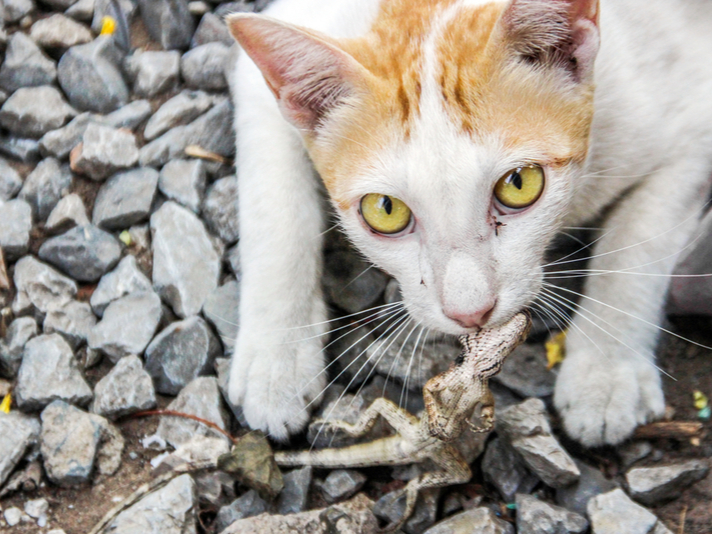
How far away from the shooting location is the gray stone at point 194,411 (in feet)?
5.69

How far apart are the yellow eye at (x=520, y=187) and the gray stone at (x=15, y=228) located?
1434 mm

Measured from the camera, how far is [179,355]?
6.08 feet

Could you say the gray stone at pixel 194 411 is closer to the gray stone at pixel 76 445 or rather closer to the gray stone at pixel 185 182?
the gray stone at pixel 76 445

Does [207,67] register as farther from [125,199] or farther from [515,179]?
[515,179]

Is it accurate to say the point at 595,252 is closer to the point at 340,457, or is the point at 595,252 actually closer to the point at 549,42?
the point at 549,42

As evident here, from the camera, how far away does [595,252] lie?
5.99ft

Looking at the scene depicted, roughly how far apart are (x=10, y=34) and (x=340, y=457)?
194 centimetres

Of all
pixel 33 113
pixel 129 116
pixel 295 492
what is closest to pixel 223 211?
pixel 129 116

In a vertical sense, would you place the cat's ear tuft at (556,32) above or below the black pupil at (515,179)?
above

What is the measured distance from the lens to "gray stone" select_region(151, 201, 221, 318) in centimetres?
197

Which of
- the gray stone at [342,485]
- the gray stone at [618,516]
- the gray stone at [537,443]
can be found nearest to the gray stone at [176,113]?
the gray stone at [342,485]

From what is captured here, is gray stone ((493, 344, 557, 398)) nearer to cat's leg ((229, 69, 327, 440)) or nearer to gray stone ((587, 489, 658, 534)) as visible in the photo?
gray stone ((587, 489, 658, 534))

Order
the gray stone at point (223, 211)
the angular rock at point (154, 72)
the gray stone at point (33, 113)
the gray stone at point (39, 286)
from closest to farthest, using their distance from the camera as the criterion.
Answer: the gray stone at point (39, 286), the gray stone at point (223, 211), the gray stone at point (33, 113), the angular rock at point (154, 72)

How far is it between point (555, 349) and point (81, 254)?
53.2 inches
